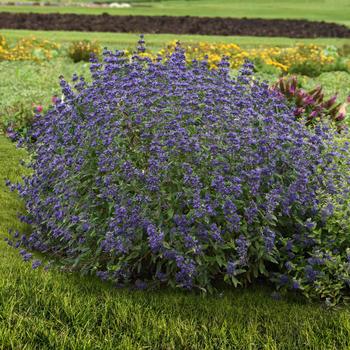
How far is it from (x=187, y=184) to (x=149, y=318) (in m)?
0.92

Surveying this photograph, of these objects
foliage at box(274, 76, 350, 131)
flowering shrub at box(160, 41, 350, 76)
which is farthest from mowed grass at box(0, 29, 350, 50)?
foliage at box(274, 76, 350, 131)

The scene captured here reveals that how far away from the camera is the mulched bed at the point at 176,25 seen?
21.7 metres

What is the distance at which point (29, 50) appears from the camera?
16078 mm

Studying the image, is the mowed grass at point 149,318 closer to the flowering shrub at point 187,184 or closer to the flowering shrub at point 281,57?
the flowering shrub at point 187,184

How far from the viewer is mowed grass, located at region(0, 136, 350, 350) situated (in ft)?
12.9

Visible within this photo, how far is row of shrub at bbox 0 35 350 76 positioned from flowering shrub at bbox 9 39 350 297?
9198 millimetres

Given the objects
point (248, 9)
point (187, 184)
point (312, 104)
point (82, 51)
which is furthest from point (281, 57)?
point (248, 9)

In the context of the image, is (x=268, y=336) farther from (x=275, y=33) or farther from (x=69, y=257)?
(x=275, y=33)

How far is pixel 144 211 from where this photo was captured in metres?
4.23

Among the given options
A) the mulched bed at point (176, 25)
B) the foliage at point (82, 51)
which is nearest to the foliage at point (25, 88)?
the foliage at point (82, 51)

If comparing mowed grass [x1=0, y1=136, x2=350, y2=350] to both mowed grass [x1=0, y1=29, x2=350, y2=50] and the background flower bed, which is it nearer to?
the background flower bed

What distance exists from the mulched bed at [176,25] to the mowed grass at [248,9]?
541 cm

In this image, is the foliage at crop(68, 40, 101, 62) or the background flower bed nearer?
the background flower bed

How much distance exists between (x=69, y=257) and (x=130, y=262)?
555 mm
